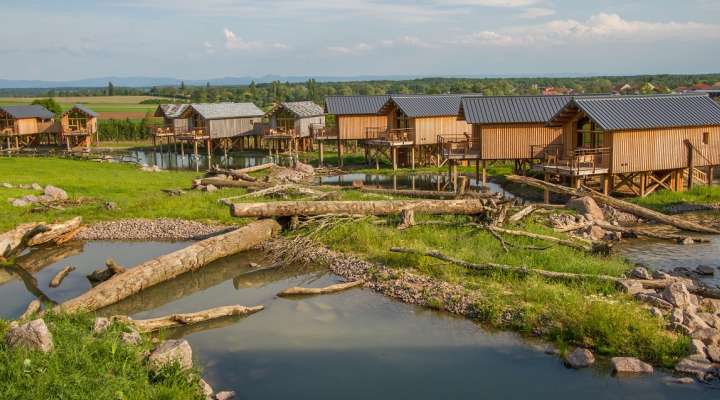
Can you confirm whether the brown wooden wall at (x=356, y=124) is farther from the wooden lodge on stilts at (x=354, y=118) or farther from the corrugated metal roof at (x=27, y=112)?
the corrugated metal roof at (x=27, y=112)

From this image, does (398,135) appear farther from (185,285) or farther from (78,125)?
(78,125)

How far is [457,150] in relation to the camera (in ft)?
116

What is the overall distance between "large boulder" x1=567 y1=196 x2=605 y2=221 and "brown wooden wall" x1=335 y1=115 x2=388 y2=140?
1017 inches

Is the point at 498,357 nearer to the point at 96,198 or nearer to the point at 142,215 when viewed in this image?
the point at 142,215

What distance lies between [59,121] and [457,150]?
4573 cm

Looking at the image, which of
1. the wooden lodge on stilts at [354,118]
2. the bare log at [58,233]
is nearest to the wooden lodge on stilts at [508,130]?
the wooden lodge on stilts at [354,118]

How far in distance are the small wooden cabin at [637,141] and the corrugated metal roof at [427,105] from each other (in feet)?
43.6

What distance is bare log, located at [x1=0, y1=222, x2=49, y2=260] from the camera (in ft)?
65.6

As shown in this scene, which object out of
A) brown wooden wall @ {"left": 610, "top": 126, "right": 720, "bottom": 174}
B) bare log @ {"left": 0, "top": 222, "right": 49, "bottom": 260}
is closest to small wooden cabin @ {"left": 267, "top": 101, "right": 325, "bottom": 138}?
brown wooden wall @ {"left": 610, "top": 126, "right": 720, "bottom": 174}

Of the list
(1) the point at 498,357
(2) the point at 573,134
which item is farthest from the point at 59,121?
(1) the point at 498,357

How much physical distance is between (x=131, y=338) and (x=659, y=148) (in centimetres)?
2490

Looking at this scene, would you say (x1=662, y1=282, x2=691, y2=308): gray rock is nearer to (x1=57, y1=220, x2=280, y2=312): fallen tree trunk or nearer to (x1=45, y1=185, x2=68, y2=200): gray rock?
(x1=57, y1=220, x2=280, y2=312): fallen tree trunk

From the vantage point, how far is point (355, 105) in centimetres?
4903

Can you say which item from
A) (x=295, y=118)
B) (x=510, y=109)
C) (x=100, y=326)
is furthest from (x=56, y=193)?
(x=295, y=118)
